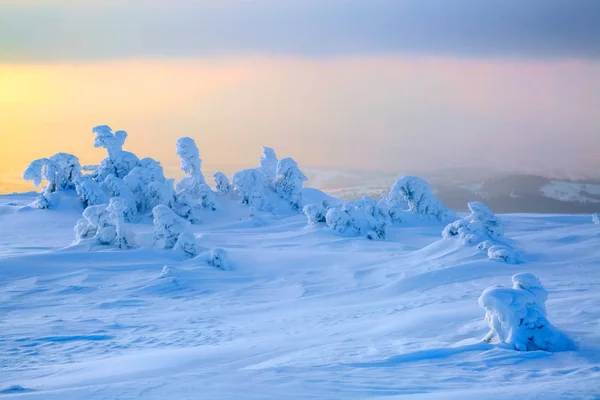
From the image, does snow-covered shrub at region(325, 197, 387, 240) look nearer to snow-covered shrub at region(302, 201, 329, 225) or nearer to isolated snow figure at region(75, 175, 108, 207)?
snow-covered shrub at region(302, 201, 329, 225)

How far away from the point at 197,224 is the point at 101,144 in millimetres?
8265

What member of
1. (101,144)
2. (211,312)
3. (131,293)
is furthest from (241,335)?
(101,144)

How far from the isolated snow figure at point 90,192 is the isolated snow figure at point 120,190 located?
459mm

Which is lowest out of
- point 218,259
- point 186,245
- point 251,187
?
point 218,259

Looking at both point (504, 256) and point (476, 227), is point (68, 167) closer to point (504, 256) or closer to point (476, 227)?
point (476, 227)

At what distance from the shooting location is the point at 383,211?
32.8 m

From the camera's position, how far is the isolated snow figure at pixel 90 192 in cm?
3584

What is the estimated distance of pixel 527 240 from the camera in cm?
2772

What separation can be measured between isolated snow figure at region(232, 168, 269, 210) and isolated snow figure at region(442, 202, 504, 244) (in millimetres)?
15594

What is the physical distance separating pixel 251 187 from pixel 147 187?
6.86 m

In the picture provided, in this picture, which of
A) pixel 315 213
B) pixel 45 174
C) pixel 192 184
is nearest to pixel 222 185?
pixel 192 184

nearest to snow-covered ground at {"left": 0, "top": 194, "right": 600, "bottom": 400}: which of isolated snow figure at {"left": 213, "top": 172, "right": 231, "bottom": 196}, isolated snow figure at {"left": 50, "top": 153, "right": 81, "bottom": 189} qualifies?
isolated snow figure at {"left": 50, "top": 153, "right": 81, "bottom": 189}

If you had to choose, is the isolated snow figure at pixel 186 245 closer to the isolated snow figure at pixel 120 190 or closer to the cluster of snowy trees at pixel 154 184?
the cluster of snowy trees at pixel 154 184

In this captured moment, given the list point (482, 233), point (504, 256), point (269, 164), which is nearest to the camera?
point (504, 256)
